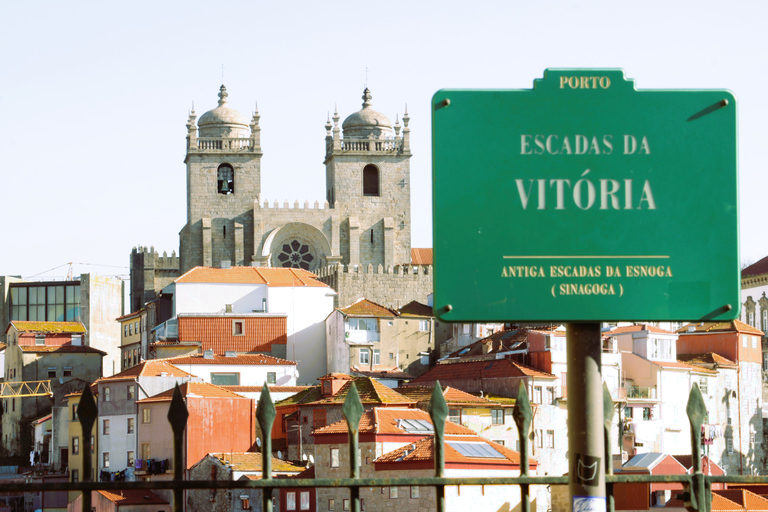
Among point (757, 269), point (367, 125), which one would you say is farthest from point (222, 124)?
point (757, 269)

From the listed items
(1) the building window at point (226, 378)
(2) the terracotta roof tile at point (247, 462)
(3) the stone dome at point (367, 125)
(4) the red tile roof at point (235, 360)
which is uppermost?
(3) the stone dome at point (367, 125)

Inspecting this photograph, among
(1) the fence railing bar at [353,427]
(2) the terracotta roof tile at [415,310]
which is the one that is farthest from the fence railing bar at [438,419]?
(2) the terracotta roof tile at [415,310]

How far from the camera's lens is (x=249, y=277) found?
211 ft

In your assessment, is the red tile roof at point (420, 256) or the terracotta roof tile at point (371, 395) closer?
the terracotta roof tile at point (371, 395)

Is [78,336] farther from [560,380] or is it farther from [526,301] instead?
[526,301]

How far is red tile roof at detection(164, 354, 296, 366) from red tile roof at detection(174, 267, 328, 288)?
646 centimetres

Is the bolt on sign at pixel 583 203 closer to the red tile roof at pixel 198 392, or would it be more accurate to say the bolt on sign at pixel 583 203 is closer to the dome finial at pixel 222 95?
the red tile roof at pixel 198 392

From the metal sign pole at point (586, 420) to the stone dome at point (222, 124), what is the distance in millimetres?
76934

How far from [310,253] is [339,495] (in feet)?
124

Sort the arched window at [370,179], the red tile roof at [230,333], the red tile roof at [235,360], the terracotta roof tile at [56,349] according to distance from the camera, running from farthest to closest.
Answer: the arched window at [370,179]
the terracotta roof tile at [56,349]
the red tile roof at [230,333]
the red tile roof at [235,360]

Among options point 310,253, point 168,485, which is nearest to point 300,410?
point 310,253

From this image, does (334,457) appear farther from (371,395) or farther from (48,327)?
(48,327)

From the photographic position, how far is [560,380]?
174 feet

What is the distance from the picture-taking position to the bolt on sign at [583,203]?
18.6ft
